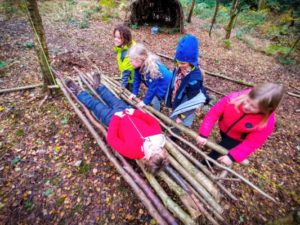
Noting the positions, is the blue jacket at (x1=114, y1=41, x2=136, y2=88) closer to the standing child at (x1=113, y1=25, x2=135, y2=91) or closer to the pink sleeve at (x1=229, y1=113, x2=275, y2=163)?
the standing child at (x1=113, y1=25, x2=135, y2=91)

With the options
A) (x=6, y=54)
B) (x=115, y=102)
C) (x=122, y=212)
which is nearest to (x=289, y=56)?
(x=115, y=102)

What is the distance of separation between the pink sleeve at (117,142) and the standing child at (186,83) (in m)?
0.99

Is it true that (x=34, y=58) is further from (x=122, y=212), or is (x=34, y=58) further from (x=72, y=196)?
(x=122, y=212)

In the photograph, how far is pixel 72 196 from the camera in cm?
280

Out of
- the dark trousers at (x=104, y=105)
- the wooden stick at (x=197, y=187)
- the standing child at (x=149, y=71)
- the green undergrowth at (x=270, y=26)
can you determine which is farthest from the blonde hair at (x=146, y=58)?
the green undergrowth at (x=270, y=26)

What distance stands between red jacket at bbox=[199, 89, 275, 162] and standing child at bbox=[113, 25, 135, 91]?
6.92 feet

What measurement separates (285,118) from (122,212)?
4.70m

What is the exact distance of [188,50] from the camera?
253cm

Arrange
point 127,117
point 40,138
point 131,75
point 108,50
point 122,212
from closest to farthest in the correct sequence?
1. point 122,212
2. point 127,117
3. point 40,138
4. point 131,75
5. point 108,50

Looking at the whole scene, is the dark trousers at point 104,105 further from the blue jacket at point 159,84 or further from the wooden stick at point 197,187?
the wooden stick at point 197,187

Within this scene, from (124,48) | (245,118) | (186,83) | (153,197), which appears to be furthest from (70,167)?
(245,118)

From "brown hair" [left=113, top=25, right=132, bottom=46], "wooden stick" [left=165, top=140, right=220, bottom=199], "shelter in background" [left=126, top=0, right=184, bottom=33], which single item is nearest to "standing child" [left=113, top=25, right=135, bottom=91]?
"brown hair" [left=113, top=25, right=132, bottom=46]

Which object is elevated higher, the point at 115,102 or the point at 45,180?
the point at 115,102

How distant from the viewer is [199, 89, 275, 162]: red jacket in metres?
2.23
